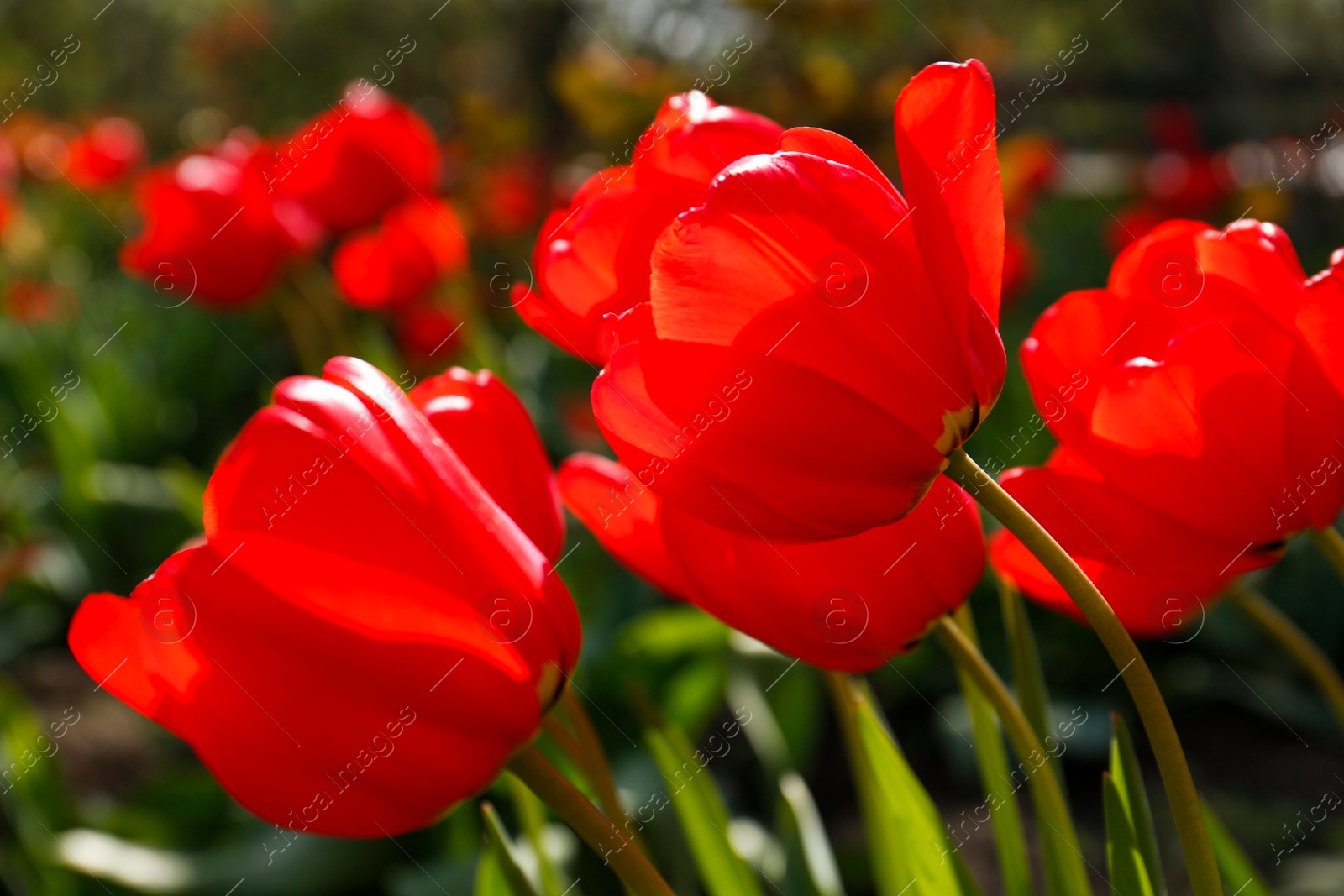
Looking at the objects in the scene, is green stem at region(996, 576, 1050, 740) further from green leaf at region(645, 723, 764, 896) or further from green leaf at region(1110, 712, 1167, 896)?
green leaf at region(645, 723, 764, 896)

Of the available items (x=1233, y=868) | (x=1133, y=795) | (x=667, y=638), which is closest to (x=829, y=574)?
(x=1133, y=795)

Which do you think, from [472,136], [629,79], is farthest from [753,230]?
[472,136]

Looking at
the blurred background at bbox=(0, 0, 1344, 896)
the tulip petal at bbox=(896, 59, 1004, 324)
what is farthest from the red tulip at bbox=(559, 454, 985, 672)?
the blurred background at bbox=(0, 0, 1344, 896)

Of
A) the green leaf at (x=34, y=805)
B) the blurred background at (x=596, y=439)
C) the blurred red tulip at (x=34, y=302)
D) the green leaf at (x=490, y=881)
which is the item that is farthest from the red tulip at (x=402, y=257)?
the green leaf at (x=490, y=881)

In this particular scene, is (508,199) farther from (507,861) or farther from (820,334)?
(820,334)

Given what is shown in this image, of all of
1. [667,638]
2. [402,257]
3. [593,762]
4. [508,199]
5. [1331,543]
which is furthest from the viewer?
[508,199]

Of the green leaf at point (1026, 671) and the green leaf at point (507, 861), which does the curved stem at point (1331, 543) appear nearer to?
the green leaf at point (1026, 671)
